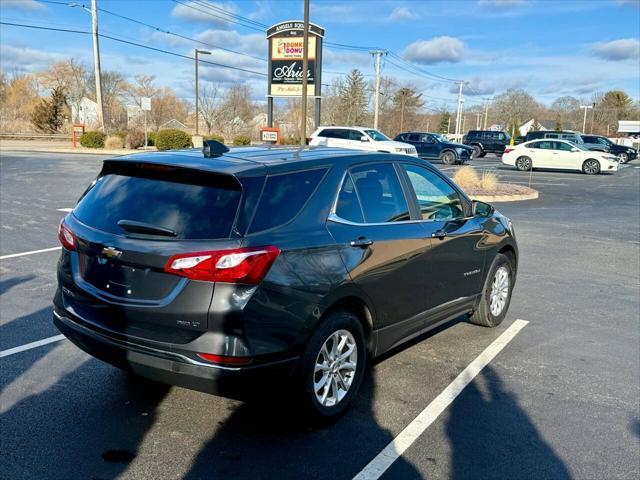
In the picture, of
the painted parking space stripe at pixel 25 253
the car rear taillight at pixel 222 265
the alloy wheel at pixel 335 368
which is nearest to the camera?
the car rear taillight at pixel 222 265

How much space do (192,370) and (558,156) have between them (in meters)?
29.8

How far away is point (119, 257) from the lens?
3311mm

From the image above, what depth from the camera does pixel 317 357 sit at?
350 cm

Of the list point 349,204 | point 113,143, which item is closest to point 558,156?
point 113,143

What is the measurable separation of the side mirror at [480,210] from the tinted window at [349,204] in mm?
1738

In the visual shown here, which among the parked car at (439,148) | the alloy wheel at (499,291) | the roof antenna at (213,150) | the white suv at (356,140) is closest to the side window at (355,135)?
the white suv at (356,140)

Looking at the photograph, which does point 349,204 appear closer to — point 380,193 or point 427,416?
point 380,193

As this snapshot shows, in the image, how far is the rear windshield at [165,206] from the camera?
321 cm

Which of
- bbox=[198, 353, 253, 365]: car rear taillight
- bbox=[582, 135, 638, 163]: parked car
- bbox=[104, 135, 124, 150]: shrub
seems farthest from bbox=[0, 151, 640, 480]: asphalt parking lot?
bbox=[582, 135, 638, 163]: parked car

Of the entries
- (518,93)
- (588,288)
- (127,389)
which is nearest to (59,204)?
(127,389)

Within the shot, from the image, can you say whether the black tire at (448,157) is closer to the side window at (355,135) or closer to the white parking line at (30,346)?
the side window at (355,135)

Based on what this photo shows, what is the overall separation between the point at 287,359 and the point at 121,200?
1438 mm

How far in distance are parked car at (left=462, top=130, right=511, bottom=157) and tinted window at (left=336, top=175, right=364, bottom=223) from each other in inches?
1659

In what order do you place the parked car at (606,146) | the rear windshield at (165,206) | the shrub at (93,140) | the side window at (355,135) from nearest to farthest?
the rear windshield at (165,206)
the side window at (355,135)
the shrub at (93,140)
the parked car at (606,146)
